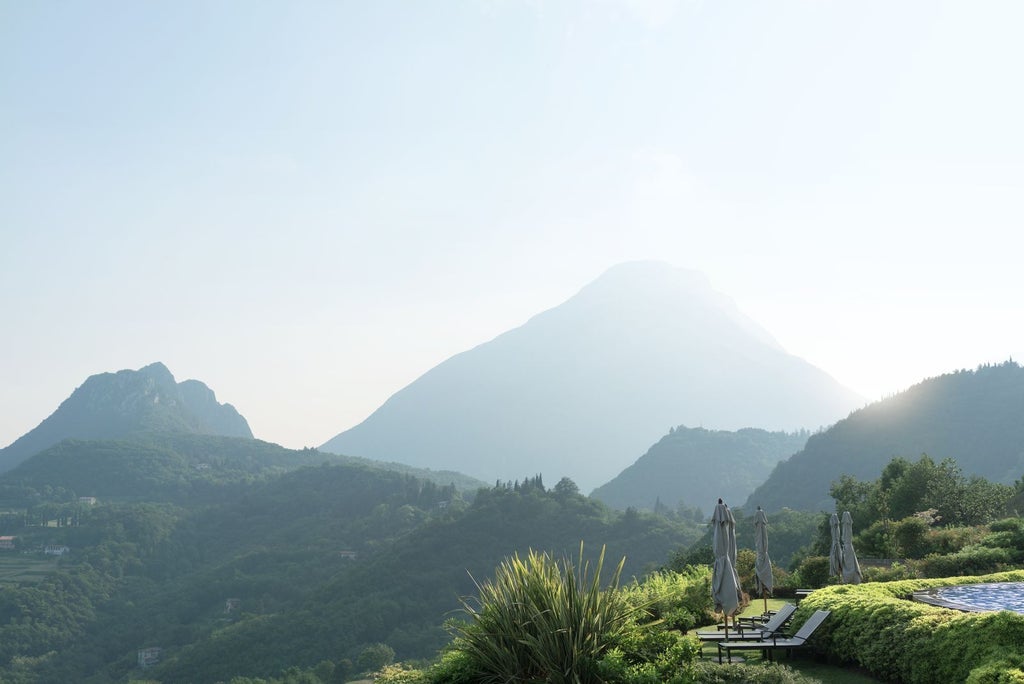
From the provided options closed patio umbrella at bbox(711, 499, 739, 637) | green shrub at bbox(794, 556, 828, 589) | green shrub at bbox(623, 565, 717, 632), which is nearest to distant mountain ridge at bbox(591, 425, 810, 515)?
green shrub at bbox(794, 556, 828, 589)

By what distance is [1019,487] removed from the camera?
4019 cm

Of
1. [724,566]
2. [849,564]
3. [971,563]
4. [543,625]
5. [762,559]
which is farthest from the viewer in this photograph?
[971,563]

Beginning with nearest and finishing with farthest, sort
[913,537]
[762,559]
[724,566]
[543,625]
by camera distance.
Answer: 1. [543,625]
2. [724,566]
3. [762,559]
4. [913,537]

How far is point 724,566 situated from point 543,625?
14.3 ft

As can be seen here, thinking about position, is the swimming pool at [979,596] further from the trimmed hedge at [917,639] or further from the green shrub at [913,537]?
the green shrub at [913,537]

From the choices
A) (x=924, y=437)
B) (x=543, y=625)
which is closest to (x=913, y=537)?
(x=543, y=625)

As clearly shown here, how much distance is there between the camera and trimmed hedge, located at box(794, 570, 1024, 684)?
26.0 ft

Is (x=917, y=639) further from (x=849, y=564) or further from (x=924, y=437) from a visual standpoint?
(x=924, y=437)

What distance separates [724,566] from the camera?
12016mm

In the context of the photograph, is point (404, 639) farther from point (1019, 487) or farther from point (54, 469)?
point (54, 469)

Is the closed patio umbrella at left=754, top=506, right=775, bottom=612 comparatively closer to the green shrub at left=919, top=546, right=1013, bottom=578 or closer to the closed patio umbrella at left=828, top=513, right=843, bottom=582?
the closed patio umbrella at left=828, top=513, right=843, bottom=582

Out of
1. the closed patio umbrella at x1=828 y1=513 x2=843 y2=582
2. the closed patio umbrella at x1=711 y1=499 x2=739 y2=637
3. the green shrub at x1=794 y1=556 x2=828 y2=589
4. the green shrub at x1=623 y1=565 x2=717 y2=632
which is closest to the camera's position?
the closed patio umbrella at x1=711 y1=499 x2=739 y2=637

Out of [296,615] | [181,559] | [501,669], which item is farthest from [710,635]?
[181,559]

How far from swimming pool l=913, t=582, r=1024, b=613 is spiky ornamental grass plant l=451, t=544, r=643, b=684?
19.8ft
